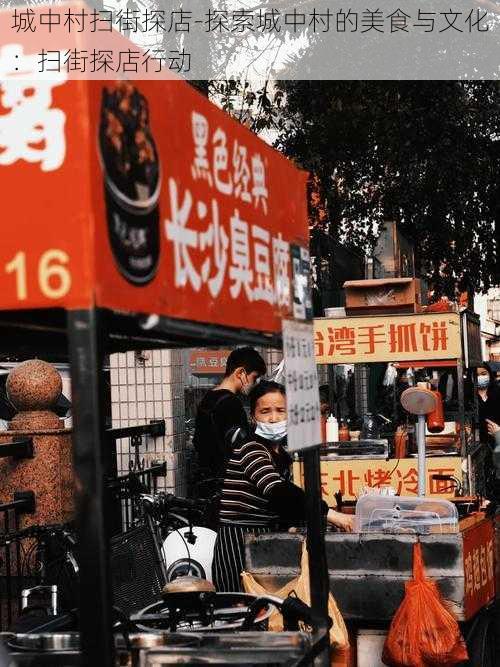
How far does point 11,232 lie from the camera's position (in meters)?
2.56

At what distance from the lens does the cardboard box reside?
9656 millimetres

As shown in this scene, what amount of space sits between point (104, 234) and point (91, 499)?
0.60 m

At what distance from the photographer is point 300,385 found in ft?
12.6

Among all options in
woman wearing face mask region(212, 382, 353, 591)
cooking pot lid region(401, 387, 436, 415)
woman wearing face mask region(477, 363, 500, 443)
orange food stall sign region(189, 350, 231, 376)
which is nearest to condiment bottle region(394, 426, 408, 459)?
cooking pot lid region(401, 387, 436, 415)

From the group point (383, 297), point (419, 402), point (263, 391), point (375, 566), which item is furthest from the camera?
point (383, 297)

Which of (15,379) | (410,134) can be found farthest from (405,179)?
(15,379)

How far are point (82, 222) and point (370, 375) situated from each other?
16.7 meters

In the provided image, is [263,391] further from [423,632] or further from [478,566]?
[423,632]

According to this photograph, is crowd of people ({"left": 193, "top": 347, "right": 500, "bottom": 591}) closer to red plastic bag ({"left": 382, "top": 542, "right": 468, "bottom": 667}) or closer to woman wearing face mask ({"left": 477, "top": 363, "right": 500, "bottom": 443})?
red plastic bag ({"left": 382, "top": 542, "right": 468, "bottom": 667})

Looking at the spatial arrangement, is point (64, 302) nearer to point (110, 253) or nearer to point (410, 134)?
point (110, 253)

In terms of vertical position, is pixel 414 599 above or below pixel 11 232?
below

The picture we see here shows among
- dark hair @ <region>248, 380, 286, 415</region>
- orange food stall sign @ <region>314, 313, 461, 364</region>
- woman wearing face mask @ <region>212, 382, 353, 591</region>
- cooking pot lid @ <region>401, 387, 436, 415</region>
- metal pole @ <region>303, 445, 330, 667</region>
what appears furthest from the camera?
orange food stall sign @ <region>314, 313, 461, 364</region>

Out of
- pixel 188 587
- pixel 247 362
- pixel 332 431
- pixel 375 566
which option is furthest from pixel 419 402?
pixel 188 587

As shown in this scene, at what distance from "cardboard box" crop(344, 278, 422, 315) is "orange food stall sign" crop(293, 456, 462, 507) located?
132 centimetres
